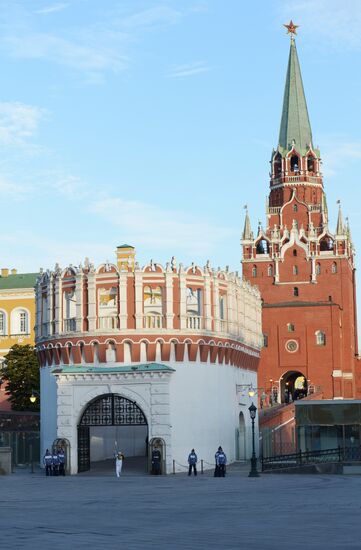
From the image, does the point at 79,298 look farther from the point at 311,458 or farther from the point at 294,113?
the point at 294,113

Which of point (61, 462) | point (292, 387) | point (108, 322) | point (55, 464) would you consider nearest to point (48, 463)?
point (55, 464)

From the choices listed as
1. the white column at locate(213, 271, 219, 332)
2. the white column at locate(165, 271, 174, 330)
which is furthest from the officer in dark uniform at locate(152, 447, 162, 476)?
the white column at locate(213, 271, 219, 332)

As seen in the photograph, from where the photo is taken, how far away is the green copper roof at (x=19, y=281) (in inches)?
4510

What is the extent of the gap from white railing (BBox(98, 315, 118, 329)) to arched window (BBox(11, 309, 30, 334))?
2034 inches

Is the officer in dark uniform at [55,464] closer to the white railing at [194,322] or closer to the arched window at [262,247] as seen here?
the white railing at [194,322]

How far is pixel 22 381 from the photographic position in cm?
9269

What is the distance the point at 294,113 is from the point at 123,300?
7732 centimetres

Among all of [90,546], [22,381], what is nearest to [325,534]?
[90,546]

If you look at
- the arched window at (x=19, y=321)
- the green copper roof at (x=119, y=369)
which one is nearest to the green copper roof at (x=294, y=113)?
the arched window at (x=19, y=321)

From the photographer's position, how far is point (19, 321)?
111812mm

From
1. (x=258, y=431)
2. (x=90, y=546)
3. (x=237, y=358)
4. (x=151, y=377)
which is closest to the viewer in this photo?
(x=90, y=546)

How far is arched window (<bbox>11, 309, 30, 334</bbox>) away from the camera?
111 metres

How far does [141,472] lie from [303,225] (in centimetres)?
7306

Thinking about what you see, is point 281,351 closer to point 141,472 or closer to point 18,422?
point 18,422
